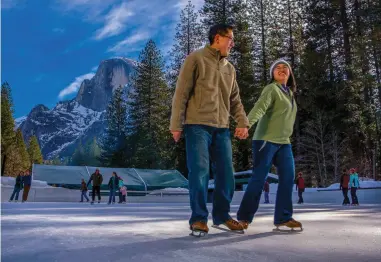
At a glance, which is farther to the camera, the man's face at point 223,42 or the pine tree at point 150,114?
the pine tree at point 150,114

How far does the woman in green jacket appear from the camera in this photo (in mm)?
3318

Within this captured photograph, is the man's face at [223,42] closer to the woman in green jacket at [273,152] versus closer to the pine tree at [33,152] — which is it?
the woman in green jacket at [273,152]

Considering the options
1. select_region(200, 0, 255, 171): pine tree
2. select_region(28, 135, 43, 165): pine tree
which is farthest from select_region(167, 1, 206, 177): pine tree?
select_region(28, 135, 43, 165): pine tree

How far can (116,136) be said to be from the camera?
47000mm

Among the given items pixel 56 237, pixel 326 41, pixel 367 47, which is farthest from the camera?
pixel 326 41

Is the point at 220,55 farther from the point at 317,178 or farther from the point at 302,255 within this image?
the point at 317,178

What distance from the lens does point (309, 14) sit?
32.2 metres

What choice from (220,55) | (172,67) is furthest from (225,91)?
(172,67)

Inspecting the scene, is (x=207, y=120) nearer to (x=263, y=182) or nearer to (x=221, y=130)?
(x=221, y=130)

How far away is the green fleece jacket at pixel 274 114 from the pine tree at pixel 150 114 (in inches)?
1333

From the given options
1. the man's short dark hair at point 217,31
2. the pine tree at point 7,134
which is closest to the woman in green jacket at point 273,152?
the man's short dark hair at point 217,31

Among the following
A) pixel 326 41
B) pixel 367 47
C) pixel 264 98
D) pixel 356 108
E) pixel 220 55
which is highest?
pixel 326 41

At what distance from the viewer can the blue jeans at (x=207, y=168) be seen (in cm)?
289

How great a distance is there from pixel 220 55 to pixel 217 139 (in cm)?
65
